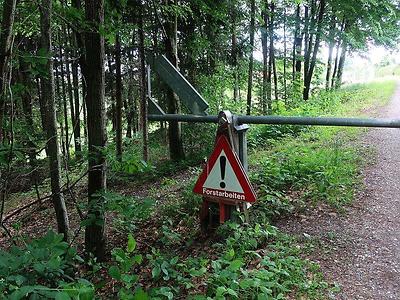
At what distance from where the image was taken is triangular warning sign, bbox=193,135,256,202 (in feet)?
13.0

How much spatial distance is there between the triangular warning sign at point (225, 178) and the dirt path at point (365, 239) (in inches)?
43.3

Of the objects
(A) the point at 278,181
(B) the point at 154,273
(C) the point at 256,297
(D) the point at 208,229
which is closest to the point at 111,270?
(B) the point at 154,273

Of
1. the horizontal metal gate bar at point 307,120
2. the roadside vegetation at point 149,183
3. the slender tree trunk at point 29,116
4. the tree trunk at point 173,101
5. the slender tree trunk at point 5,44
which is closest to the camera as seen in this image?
the slender tree trunk at point 5,44

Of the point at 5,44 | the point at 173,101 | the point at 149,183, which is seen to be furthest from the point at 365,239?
the point at 173,101

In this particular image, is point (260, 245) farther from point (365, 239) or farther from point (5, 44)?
point (5, 44)

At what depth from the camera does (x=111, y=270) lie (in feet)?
8.00

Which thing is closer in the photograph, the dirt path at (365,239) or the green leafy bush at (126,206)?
the green leafy bush at (126,206)

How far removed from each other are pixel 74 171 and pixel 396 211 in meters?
11.7

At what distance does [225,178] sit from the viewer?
13.4 feet

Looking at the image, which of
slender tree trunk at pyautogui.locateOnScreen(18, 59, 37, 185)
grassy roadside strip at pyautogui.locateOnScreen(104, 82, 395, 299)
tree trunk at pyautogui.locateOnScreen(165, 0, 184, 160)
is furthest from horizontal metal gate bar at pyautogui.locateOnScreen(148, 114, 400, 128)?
tree trunk at pyautogui.locateOnScreen(165, 0, 184, 160)

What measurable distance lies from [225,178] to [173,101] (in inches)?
277

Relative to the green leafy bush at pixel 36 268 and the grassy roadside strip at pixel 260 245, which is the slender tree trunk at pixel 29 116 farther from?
the grassy roadside strip at pixel 260 245

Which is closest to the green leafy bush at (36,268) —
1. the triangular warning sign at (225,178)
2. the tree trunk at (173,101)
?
the triangular warning sign at (225,178)

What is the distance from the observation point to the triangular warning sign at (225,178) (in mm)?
3961
